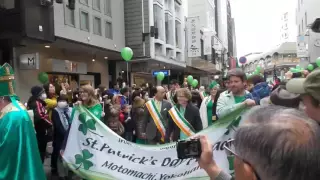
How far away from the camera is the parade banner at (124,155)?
14.9 ft

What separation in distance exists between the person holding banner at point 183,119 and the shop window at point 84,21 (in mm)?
10879

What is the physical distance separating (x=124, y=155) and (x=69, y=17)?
12051 millimetres

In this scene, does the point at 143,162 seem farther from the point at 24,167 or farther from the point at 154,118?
the point at 154,118

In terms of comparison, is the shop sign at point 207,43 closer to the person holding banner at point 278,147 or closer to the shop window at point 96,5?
the shop window at point 96,5

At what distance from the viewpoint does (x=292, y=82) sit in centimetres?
263

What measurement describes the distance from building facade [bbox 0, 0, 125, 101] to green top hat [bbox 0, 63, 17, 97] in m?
7.05

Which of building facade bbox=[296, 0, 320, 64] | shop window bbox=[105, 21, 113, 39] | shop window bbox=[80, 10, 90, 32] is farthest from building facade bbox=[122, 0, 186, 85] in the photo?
building facade bbox=[296, 0, 320, 64]

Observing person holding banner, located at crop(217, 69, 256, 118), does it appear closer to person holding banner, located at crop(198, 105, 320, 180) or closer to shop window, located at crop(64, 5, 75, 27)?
person holding banner, located at crop(198, 105, 320, 180)

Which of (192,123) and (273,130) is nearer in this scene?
(273,130)

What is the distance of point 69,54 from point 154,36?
24.5 feet

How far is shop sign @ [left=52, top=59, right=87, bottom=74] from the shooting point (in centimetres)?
1636

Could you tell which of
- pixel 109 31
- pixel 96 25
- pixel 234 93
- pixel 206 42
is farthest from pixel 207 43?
pixel 234 93

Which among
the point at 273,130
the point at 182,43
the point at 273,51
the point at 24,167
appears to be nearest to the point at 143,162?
the point at 24,167

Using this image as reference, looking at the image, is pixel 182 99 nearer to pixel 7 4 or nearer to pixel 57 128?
pixel 57 128
